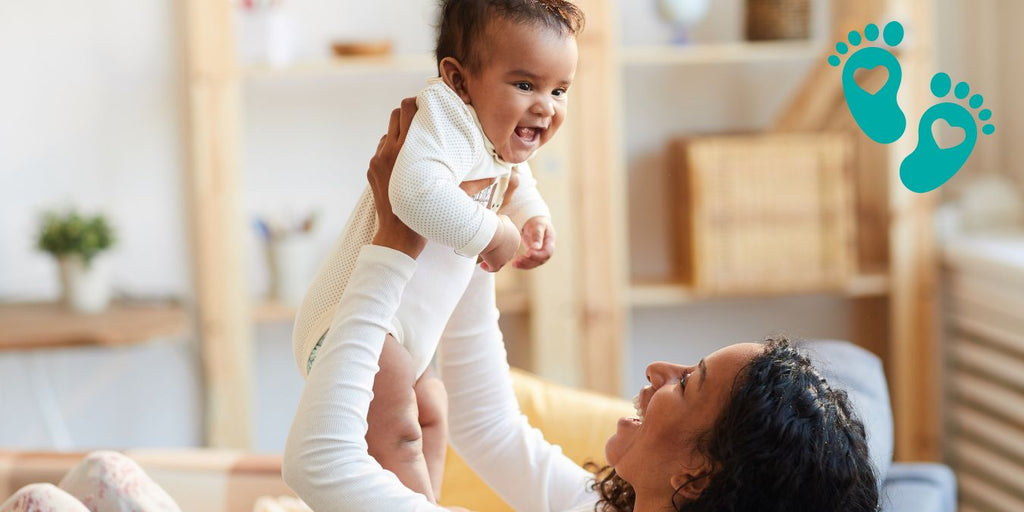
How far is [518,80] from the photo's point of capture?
103 centimetres

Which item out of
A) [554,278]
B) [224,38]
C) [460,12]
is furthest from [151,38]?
[460,12]

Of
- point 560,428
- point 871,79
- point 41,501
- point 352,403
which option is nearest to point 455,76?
point 352,403

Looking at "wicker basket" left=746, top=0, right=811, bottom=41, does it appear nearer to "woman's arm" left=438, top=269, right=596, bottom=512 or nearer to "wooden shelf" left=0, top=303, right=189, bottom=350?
"wooden shelf" left=0, top=303, right=189, bottom=350

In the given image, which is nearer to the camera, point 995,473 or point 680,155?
point 995,473

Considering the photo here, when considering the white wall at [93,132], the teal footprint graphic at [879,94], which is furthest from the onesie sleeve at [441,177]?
the white wall at [93,132]

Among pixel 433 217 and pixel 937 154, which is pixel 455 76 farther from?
pixel 937 154

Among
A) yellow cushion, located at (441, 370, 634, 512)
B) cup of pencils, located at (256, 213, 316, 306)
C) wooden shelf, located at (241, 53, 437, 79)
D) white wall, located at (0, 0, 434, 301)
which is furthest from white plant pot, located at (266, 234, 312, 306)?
yellow cushion, located at (441, 370, 634, 512)

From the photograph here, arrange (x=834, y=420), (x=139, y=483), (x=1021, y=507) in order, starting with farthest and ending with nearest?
1. (x=1021, y=507)
2. (x=139, y=483)
3. (x=834, y=420)

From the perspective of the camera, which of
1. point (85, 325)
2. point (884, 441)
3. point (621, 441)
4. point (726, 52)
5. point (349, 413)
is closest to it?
point (349, 413)

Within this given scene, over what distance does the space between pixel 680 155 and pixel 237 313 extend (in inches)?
45.0

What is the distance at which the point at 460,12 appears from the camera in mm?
1042

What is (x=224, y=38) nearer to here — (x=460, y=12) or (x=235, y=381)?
(x=235, y=381)

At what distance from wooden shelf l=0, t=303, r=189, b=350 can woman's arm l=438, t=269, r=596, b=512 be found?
4.64ft

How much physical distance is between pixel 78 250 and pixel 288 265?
19.1 inches
